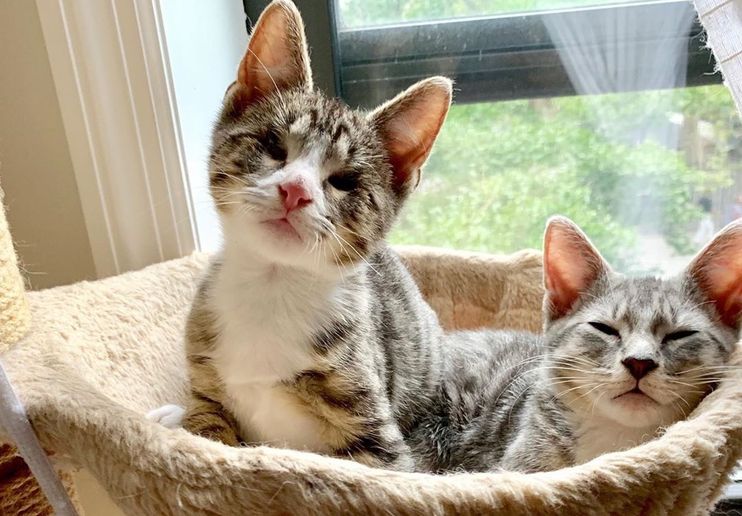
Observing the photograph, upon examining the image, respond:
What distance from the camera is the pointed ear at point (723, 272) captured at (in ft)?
3.44

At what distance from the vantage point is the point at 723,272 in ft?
3.53

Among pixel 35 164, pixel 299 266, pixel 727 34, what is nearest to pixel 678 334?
pixel 727 34

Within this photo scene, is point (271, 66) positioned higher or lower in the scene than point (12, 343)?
higher

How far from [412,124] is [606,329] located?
432 millimetres

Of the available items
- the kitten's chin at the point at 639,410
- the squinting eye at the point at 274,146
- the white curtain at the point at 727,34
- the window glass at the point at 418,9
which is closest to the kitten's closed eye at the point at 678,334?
the kitten's chin at the point at 639,410

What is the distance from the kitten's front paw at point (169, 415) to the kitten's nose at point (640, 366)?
669 millimetres

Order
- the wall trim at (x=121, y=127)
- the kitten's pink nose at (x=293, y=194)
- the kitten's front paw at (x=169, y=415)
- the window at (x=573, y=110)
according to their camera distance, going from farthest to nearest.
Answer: the window at (x=573, y=110), the wall trim at (x=121, y=127), the kitten's front paw at (x=169, y=415), the kitten's pink nose at (x=293, y=194)

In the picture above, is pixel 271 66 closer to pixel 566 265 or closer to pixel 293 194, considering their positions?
pixel 293 194

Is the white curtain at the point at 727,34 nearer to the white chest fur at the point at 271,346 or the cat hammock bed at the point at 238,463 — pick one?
the cat hammock bed at the point at 238,463

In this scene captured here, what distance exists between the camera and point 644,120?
5.84ft

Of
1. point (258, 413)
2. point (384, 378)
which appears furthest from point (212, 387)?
point (384, 378)

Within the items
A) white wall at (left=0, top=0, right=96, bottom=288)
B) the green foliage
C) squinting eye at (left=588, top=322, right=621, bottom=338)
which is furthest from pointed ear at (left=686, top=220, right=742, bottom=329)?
white wall at (left=0, top=0, right=96, bottom=288)

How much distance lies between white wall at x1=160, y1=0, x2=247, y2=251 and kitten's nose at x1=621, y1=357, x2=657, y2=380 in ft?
2.50

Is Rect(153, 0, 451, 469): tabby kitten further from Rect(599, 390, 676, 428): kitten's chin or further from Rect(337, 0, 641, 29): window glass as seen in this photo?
Rect(337, 0, 641, 29): window glass
